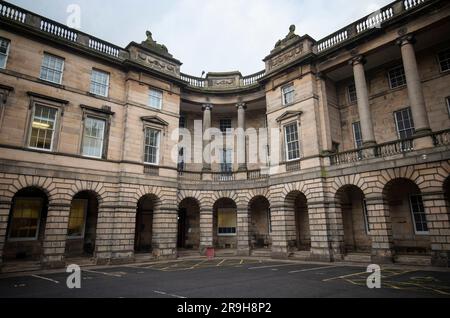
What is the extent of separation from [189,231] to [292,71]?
15.1 m

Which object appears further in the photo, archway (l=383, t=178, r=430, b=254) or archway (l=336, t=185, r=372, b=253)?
archway (l=336, t=185, r=372, b=253)

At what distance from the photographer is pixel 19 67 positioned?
601 inches

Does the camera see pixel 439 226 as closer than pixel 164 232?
Yes

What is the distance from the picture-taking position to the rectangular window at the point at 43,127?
15.3 m

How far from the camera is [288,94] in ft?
66.1

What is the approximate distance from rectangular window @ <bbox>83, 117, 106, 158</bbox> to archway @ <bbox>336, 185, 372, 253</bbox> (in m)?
15.6

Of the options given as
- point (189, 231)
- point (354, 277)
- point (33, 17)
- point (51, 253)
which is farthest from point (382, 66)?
point (51, 253)

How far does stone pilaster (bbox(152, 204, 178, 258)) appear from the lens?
718 inches

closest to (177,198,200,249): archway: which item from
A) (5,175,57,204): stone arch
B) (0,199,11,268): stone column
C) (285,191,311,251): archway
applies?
(285,191,311,251): archway

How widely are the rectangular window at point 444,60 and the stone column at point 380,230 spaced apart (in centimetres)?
867

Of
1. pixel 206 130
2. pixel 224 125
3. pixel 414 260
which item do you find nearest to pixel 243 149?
pixel 206 130

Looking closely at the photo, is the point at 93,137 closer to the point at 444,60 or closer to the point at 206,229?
the point at 206,229

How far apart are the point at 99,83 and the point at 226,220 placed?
47.4 feet

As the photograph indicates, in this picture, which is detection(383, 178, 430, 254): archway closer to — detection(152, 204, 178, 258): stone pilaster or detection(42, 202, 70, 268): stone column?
detection(152, 204, 178, 258): stone pilaster
